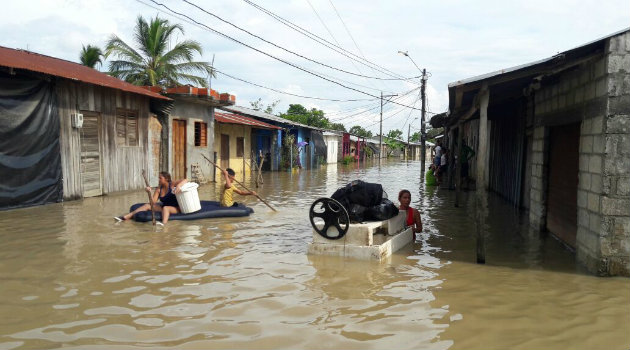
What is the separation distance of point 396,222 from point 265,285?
299cm

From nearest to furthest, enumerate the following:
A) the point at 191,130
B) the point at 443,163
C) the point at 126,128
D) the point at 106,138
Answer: the point at 106,138 → the point at 126,128 → the point at 191,130 → the point at 443,163

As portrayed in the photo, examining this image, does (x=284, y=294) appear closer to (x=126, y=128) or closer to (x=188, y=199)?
(x=188, y=199)

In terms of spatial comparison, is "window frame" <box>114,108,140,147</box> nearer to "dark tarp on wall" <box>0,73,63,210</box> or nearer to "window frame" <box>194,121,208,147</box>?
"dark tarp on wall" <box>0,73,63,210</box>

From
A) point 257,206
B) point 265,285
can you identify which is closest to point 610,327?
point 265,285

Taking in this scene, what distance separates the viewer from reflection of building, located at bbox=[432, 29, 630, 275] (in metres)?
5.49

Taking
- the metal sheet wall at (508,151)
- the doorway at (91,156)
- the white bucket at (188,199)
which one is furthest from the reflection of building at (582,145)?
the doorway at (91,156)

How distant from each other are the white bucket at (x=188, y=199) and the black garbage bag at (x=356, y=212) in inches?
160

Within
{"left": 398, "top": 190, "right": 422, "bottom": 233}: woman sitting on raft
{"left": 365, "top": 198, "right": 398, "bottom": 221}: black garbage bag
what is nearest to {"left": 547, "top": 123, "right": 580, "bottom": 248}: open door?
{"left": 398, "top": 190, "right": 422, "bottom": 233}: woman sitting on raft

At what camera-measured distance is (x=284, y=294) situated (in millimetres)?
5105

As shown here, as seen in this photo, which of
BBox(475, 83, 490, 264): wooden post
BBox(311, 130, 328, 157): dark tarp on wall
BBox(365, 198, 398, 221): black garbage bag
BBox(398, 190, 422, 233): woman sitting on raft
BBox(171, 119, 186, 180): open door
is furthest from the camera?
BBox(311, 130, 328, 157): dark tarp on wall

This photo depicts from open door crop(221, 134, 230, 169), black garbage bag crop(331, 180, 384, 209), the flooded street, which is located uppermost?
open door crop(221, 134, 230, 169)

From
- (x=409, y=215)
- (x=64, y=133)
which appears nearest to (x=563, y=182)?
(x=409, y=215)

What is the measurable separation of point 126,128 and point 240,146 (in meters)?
11.0

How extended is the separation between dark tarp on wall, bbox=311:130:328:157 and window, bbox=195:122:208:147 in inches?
644
